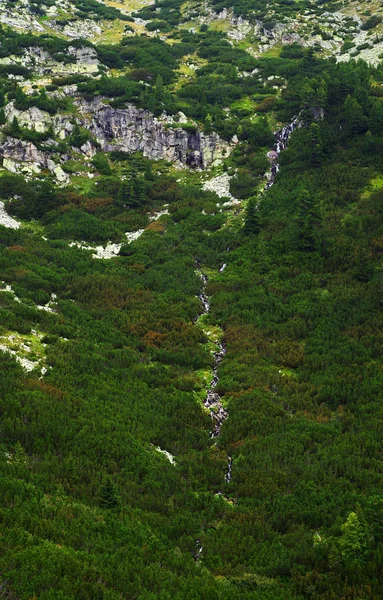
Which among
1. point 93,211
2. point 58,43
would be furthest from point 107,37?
point 93,211

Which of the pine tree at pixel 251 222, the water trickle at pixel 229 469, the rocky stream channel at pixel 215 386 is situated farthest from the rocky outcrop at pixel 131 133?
the water trickle at pixel 229 469

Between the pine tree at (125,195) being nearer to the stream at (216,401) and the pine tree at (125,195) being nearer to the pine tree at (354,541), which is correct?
the stream at (216,401)

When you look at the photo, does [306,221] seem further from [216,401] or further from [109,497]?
[109,497]

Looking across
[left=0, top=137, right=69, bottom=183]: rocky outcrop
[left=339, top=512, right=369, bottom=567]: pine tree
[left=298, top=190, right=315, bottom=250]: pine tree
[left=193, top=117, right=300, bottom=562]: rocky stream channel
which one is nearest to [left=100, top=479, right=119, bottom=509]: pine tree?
[left=193, top=117, right=300, bottom=562]: rocky stream channel

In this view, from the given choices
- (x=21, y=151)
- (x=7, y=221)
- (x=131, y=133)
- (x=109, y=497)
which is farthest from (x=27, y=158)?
(x=109, y=497)

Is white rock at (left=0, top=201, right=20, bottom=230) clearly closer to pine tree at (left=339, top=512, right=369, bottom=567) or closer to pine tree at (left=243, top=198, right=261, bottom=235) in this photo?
pine tree at (left=243, top=198, right=261, bottom=235)

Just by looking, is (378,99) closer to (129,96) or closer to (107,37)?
(129,96)
